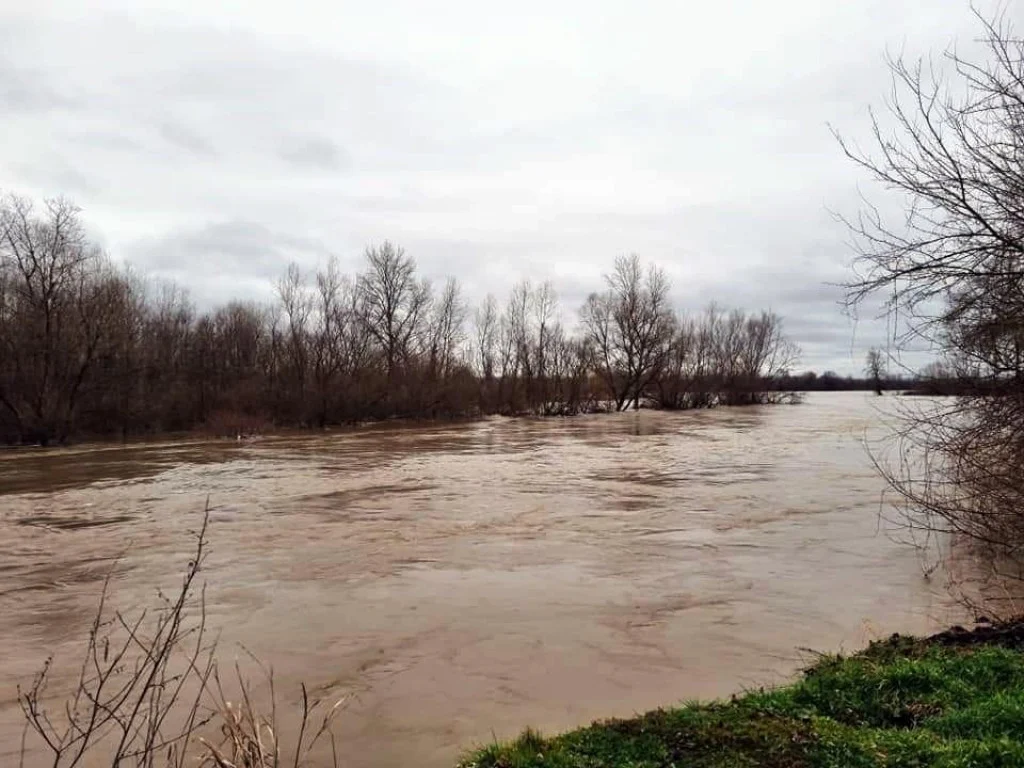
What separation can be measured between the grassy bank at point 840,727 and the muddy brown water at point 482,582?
98 cm

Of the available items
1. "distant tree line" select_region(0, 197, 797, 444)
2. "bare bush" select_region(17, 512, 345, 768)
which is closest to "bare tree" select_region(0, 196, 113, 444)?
"distant tree line" select_region(0, 197, 797, 444)

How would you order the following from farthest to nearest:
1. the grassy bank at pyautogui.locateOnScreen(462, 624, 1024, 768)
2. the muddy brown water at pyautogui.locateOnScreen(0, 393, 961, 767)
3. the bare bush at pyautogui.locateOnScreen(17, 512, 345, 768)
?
the muddy brown water at pyautogui.locateOnScreen(0, 393, 961, 767)
the bare bush at pyautogui.locateOnScreen(17, 512, 345, 768)
the grassy bank at pyautogui.locateOnScreen(462, 624, 1024, 768)

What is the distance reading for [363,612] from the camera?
8383 mm

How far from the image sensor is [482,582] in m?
9.61

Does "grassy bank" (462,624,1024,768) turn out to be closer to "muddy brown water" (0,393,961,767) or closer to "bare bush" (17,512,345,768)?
"muddy brown water" (0,393,961,767)

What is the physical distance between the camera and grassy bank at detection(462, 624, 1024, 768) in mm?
3824

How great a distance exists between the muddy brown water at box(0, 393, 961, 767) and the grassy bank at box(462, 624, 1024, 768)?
98 centimetres

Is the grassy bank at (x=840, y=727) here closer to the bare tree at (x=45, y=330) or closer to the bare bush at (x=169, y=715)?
the bare bush at (x=169, y=715)

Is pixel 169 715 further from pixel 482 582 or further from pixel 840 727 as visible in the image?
pixel 840 727

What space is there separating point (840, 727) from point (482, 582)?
592 cm

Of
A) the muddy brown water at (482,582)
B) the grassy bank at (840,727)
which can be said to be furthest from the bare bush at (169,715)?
the grassy bank at (840,727)

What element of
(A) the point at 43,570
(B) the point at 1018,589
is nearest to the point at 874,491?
(B) the point at 1018,589

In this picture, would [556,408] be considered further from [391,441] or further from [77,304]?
[77,304]

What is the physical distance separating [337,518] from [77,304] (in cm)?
3440
